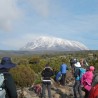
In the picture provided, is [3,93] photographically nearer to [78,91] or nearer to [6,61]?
[6,61]

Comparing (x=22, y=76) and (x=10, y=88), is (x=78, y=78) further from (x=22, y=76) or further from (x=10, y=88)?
(x=10, y=88)

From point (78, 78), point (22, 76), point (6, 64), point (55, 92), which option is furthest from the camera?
point (55, 92)

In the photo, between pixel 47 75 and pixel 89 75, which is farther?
pixel 47 75

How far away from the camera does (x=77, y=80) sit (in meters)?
14.9

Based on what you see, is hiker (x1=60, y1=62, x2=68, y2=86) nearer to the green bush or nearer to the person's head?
the green bush

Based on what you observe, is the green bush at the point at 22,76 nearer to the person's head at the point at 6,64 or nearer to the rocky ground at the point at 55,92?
the rocky ground at the point at 55,92

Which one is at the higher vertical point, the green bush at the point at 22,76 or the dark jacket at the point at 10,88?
the dark jacket at the point at 10,88

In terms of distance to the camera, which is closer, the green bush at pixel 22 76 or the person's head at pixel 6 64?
the person's head at pixel 6 64

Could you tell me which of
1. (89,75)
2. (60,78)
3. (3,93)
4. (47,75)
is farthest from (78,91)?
(3,93)

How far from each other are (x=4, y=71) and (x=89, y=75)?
5.44m

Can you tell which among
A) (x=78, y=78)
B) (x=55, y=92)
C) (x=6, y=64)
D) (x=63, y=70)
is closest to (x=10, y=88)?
(x=6, y=64)

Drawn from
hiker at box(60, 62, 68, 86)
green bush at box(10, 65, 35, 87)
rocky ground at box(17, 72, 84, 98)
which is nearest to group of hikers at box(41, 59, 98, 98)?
hiker at box(60, 62, 68, 86)

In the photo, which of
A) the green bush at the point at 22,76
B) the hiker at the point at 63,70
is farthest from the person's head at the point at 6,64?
the hiker at the point at 63,70

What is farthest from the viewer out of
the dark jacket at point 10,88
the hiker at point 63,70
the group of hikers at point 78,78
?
the hiker at point 63,70
